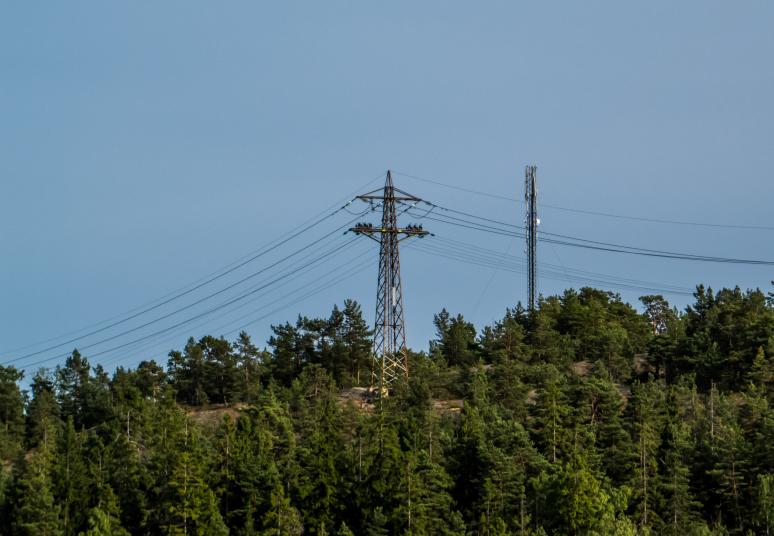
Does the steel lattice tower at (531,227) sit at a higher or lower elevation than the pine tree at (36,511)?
higher

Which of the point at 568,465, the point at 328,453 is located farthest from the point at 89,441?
the point at 568,465

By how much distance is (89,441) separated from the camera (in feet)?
398

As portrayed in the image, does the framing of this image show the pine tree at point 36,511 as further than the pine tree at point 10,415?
No

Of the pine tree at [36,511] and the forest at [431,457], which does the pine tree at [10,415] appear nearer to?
the forest at [431,457]

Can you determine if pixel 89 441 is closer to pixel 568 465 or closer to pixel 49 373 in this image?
pixel 49 373

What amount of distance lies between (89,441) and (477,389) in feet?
106

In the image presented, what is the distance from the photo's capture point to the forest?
102500 mm

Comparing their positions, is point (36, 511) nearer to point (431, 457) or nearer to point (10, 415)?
point (431, 457)

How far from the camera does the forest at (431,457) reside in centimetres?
10250

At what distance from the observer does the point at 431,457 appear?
108000 millimetres

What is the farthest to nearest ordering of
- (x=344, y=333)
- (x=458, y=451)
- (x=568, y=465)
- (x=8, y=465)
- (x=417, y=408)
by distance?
(x=344, y=333) → (x=8, y=465) → (x=417, y=408) → (x=458, y=451) → (x=568, y=465)

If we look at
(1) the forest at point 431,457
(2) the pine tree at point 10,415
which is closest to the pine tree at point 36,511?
(1) the forest at point 431,457

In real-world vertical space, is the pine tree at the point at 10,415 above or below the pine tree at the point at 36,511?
above

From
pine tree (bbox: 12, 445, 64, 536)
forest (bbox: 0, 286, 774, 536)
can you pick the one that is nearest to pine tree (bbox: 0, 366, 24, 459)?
forest (bbox: 0, 286, 774, 536)
